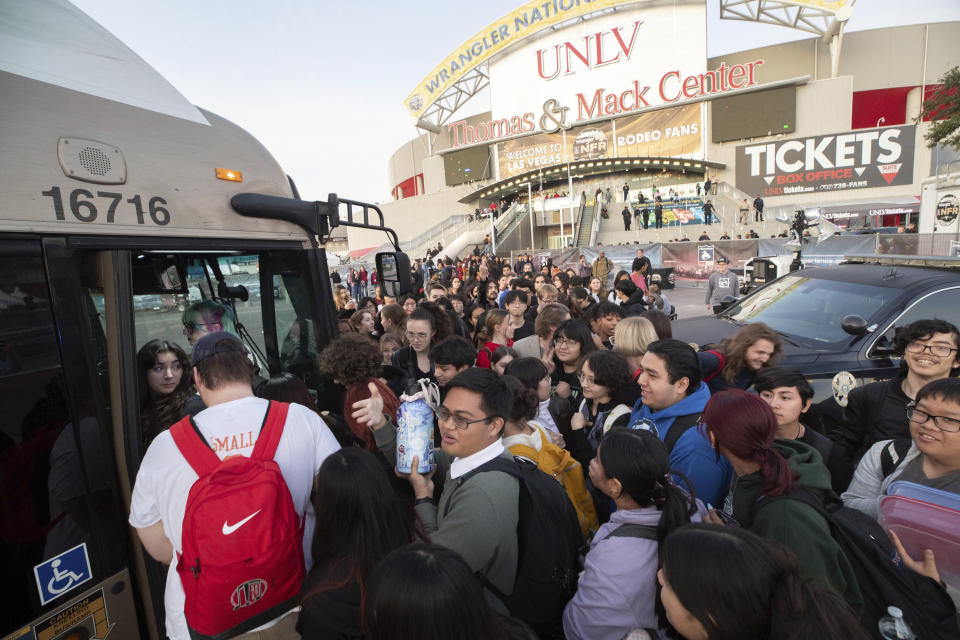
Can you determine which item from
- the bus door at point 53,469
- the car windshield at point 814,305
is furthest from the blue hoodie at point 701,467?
the car windshield at point 814,305

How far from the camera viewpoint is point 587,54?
38.3m

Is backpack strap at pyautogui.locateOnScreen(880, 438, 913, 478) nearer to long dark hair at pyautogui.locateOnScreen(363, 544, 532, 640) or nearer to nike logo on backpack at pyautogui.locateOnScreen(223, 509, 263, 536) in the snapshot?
long dark hair at pyautogui.locateOnScreen(363, 544, 532, 640)

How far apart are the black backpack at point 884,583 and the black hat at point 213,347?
2.22 meters

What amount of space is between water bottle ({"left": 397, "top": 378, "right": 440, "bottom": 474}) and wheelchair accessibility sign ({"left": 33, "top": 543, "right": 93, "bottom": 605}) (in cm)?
127

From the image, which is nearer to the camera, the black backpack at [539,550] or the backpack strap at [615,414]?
the black backpack at [539,550]

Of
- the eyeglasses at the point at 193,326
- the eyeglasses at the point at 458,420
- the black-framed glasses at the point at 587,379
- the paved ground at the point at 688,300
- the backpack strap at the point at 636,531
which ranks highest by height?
the eyeglasses at the point at 193,326

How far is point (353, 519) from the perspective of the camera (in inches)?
61.0

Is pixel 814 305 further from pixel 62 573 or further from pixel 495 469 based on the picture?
pixel 62 573

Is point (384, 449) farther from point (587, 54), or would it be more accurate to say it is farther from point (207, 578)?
point (587, 54)

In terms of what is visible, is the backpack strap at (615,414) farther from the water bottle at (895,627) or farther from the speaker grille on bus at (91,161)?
the speaker grille on bus at (91,161)

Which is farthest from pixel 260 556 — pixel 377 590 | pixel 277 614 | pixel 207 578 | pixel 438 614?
pixel 438 614

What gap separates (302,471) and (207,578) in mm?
475

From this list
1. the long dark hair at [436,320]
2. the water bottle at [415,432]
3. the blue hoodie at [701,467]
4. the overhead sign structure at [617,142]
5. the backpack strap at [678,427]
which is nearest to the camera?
the water bottle at [415,432]

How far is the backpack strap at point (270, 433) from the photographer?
177 centimetres
